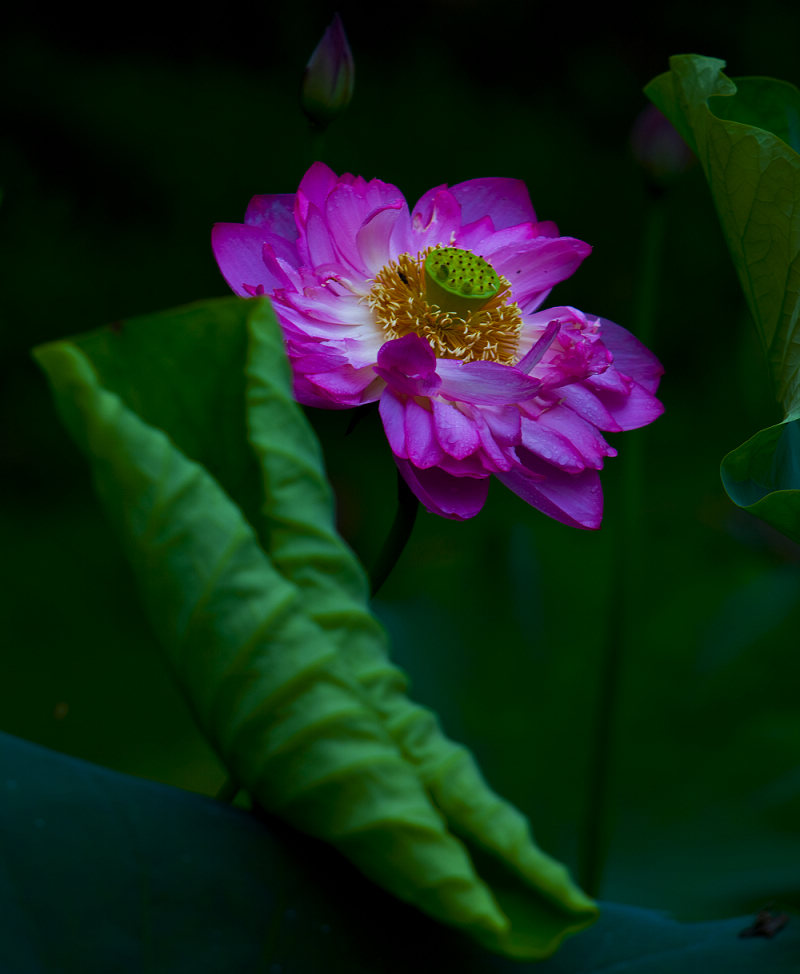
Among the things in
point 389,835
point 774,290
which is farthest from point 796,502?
point 389,835

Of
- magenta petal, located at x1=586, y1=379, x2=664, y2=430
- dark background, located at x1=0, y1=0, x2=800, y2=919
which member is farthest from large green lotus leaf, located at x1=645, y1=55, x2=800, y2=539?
dark background, located at x1=0, y1=0, x2=800, y2=919

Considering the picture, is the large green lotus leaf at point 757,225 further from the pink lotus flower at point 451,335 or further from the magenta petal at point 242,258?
the magenta petal at point 242,258

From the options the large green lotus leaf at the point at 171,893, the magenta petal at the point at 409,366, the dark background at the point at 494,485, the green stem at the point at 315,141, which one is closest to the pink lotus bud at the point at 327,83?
the green stem at the point at 315,141

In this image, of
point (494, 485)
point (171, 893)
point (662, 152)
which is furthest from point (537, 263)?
point (494, 485)

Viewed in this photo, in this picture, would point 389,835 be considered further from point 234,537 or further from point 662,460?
point 662,460

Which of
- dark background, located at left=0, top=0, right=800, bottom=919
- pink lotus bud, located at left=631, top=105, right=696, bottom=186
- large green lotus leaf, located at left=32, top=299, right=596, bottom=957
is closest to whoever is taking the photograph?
large green lotus leaf, located at left=32, top=299, right=596, bottom=957

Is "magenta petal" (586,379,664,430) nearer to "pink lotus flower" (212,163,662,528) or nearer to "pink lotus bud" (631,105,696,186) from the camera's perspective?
"pink lotus flower" (212,163,662,528)
